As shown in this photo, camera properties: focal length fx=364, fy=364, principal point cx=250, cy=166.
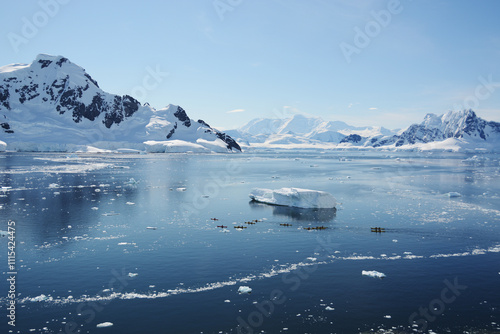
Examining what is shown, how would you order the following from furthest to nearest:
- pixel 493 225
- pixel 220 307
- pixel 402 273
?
pixel 493 225 → pixel 402 273 → pixel 220 307

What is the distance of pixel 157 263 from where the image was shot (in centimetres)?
2588

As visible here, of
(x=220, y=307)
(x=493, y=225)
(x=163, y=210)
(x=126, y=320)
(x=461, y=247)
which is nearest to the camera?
(x=126, y=320)

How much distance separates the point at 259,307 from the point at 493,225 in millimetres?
30985

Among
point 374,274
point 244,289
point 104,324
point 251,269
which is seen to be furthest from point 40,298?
point 374,274

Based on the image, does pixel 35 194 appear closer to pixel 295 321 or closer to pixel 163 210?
pixel 163 210

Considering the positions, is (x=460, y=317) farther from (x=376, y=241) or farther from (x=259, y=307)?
(x=376, y=241)

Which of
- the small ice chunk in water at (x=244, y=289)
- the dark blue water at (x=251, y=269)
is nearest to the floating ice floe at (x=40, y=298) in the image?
the dark blue water at (x=251, y=269)

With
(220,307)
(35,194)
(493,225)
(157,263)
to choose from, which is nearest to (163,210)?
(157,263)

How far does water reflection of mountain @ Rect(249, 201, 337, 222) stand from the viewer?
135 ft

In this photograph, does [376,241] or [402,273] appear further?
[376,241]

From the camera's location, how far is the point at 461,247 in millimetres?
30328

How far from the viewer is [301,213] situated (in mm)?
43938

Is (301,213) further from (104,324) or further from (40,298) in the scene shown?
(40,298)

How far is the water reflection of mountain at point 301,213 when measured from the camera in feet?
135
